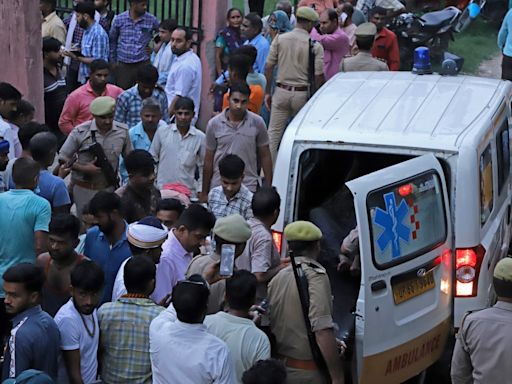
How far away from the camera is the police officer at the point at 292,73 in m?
11.7

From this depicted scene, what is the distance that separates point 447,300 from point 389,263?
31.7 inches

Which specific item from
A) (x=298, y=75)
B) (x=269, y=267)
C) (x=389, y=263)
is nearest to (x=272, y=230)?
(x=269, y=267)

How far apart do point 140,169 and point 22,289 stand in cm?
240

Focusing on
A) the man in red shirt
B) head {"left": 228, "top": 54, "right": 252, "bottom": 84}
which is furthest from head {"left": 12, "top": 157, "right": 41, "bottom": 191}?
the man in red shirt

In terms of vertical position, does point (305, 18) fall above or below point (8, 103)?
above

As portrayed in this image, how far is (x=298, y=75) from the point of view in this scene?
11.8 m

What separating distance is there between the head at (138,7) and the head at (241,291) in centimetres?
784

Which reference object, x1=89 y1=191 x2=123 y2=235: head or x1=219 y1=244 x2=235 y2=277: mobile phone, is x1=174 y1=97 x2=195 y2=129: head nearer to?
x1=89 y1=191 x2=123 y2=235: head

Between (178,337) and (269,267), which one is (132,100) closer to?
(269,267)

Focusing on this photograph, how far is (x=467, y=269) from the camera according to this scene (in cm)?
714

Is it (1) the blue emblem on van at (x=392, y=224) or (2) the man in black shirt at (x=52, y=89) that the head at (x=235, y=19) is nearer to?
(2) the man in black shirt at (x=52, y=89)

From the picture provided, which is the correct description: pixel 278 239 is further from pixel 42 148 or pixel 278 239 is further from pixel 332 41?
pixel 332 41

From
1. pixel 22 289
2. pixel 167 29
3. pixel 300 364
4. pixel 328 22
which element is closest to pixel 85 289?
pixel 22 289

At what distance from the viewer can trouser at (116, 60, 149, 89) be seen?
1322 cm
